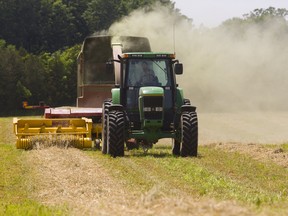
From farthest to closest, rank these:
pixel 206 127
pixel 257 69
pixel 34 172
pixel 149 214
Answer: pixel 257 69 < pixel 206 127 < pixel 34 172 < pixel 149 214

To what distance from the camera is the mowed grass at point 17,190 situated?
8.41 m

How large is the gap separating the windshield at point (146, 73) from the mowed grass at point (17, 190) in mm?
3501

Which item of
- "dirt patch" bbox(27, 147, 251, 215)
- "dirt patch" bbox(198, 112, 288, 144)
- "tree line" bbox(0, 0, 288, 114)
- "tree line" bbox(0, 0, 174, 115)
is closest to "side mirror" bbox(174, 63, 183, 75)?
"dirt patch" bbox(27, 147, 251, 215)

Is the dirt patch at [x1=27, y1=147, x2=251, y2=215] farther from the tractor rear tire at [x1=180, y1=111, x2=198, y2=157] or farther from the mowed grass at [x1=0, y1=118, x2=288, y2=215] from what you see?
the tractor rear tire at [x1=180, y1=111, x2=198, y2=157]

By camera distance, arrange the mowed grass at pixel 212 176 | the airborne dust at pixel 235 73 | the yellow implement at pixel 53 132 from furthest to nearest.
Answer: the airborne dust at pixel 235 73, the yellow implement at pixel 53 132, the mowed grass at pixel 212 176

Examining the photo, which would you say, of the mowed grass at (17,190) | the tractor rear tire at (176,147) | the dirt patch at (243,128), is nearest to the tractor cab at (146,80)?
the tractor rear tire at (176,147)

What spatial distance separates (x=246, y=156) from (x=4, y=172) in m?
6.36

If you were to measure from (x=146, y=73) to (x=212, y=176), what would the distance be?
5474mm

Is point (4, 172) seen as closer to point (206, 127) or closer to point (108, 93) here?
point (108, 93)

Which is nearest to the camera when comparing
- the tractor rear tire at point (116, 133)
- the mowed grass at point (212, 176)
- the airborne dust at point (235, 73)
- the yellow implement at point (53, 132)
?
the mowed grass at point (212, 176)

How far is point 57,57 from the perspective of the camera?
6544 cm

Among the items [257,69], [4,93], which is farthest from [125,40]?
[4,93]

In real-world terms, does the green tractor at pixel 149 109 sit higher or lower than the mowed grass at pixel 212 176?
higher

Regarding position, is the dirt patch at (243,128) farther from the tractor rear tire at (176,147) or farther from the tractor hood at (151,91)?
the tractor hood at (151,91)
